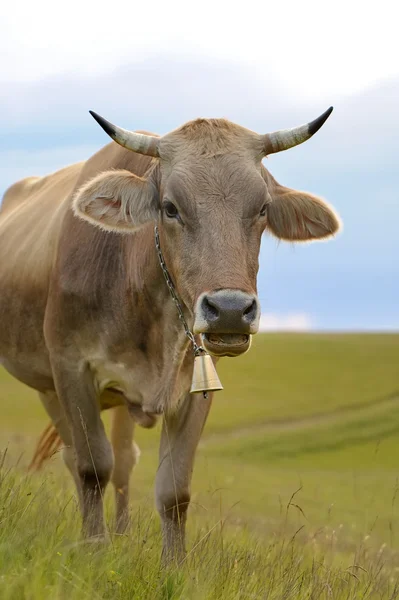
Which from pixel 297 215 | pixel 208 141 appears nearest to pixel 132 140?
pixel 208 141

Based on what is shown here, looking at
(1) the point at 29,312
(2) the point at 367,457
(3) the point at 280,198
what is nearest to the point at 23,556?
(3) the point at 280,198

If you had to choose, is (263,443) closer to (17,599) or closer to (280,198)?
(280,198)

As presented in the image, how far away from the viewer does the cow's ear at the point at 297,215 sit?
24.0 ft

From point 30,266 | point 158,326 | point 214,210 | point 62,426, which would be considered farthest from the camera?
point 62,426

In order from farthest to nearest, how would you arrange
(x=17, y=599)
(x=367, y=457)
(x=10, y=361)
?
1. (x=367, y=457)
2. (x=10, y=361)
3. (x=17, y=599)

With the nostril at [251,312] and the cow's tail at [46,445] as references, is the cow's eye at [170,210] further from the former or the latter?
the cow's tail at [46,445]

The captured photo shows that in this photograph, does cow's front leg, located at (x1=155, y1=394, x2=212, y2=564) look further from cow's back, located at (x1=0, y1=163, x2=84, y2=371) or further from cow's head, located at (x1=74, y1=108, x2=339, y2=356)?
cow's back, located at (x1=0, y1=163, x2=84, y2=371)

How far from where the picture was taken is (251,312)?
19.4ft

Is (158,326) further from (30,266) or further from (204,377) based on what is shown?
(30,266)

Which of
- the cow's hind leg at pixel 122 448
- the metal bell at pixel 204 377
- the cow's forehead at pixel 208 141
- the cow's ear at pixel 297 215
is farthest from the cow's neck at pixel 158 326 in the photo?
the cow's hind leg at pixel 122 448

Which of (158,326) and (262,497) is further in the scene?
(262,497)

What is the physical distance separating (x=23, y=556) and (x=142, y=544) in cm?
106

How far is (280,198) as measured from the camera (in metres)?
7.32

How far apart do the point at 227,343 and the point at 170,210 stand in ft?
4.02
